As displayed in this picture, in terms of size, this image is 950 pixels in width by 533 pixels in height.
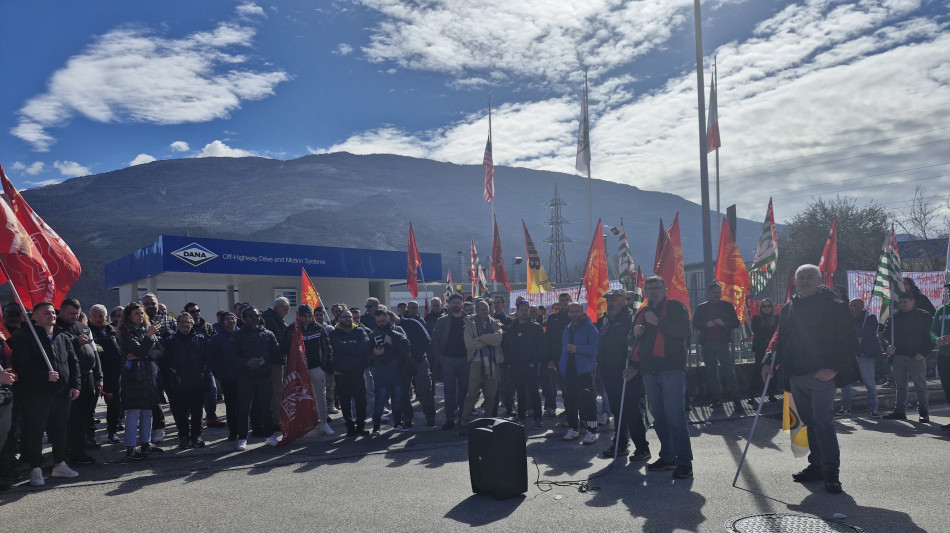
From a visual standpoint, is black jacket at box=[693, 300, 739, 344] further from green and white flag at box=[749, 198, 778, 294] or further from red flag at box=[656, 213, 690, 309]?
green and white flag at box=[749, 198, 778, 294]

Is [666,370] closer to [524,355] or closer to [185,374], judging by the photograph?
[524,355]

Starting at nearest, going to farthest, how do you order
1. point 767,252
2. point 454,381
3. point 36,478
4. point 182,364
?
point 36,478, point 182,364, point 454,381, point 767,252

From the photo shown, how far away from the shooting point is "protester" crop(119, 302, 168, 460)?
8414mm

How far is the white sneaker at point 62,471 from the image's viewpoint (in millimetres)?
7533

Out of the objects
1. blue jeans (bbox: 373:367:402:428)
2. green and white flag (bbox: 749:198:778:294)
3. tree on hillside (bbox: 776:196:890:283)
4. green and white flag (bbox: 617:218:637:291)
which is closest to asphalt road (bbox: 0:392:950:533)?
blue jeans (bbox: 373:367:402:428)

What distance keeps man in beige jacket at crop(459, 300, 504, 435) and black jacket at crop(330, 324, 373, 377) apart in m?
1.53

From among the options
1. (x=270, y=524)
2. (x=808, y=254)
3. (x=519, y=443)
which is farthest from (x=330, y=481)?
(x=808, y=254)

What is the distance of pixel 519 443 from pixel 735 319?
20.8ft

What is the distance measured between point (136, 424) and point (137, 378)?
629 millimetres

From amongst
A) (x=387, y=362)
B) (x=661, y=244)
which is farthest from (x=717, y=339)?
(x=387, y=362)

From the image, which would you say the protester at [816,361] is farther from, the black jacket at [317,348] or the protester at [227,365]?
the protester at [227,365]

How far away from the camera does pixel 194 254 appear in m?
21.9

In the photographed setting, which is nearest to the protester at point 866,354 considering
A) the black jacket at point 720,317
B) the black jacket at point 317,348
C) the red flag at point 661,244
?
the black jacket at point 720,317

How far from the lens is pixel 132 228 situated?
13262 cm
